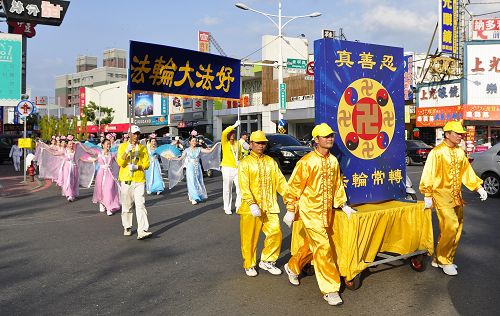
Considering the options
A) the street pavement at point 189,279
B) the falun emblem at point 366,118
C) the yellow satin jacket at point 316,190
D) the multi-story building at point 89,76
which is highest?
the multi-story building at point 89,76

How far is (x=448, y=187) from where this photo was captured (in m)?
5.25

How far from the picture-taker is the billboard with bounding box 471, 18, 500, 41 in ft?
94.5

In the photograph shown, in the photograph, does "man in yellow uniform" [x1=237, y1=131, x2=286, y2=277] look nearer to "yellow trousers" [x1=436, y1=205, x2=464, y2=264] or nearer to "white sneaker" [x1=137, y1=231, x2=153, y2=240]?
"yellow trousers" [x1=436, y1=205, x2=464, y2=264]

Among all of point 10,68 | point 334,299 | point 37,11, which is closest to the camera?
point 334,299

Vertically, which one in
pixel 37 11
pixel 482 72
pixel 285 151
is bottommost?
pixel 285 151

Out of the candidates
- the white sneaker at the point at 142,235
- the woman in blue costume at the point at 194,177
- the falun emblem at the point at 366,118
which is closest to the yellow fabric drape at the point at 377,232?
the falun emblem at the point at 366,118

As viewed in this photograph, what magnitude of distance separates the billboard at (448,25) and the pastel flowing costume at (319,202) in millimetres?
24840

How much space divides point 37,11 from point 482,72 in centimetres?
2351

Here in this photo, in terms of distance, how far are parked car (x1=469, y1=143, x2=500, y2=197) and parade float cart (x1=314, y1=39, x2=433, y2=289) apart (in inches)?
266

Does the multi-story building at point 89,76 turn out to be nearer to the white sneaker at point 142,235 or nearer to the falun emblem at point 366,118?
the white sneaker at point 142,235

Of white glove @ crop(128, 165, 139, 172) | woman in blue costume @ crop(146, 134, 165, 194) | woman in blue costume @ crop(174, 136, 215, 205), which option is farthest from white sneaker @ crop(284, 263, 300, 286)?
woman in blue costume @ crop(146, 134, 165, 194)

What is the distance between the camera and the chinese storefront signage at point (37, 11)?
21438mm

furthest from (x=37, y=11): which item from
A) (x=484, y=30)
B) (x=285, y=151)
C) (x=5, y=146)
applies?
(x=484, y=30)

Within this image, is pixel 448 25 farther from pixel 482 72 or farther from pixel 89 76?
pixel 89 76
